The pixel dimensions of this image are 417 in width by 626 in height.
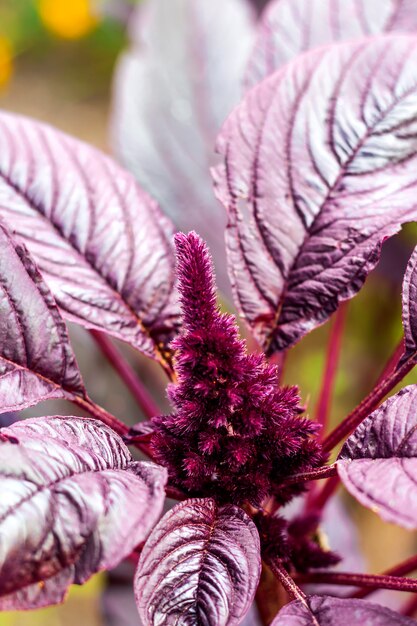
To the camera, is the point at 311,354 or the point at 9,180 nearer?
the point at 9,180

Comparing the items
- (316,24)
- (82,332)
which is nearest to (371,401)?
(316,24)

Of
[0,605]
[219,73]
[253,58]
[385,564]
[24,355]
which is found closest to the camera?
[0,605]

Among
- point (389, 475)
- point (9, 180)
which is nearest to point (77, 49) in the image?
point (9, 180)

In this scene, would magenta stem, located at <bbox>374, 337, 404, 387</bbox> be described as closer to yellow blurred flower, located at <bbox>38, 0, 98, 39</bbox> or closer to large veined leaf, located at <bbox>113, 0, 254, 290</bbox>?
large veined leaf, located at <bbox>113, 0, 254, 290</bbox>

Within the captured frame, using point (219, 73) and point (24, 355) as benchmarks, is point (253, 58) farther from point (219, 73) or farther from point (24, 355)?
point (24, 355)

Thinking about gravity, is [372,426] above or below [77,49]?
below

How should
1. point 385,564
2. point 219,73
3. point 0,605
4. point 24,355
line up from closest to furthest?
point 0,605, point 24,355, point 219,73, point 385,564

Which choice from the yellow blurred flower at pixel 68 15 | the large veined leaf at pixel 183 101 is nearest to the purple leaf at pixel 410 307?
the large veined leaf at pixel 183 101
